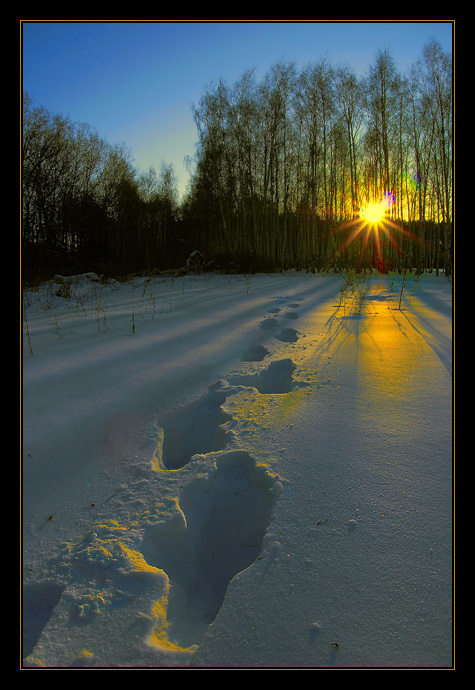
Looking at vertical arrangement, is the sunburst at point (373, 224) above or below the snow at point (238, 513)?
above

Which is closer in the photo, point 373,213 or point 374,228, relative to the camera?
point 374,228

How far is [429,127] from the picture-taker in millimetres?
12547

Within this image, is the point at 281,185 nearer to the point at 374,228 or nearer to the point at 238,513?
the point at 374,228

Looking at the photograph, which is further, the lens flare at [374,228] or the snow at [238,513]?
the lens flare at [374,228]

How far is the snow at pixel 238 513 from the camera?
812mm

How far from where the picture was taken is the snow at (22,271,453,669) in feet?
2.66

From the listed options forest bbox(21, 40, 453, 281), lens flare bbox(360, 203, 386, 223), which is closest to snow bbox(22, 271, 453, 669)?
forest bbox(21, 40, 453, 281)

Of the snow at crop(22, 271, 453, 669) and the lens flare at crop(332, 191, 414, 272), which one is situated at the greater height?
the lens flare at crop(332, 191, 414, 272)

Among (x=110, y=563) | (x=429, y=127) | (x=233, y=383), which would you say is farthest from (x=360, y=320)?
(x=429, y=127)

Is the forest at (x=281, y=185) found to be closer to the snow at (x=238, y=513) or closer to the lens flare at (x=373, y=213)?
the lens flare at (x=373, y=213)

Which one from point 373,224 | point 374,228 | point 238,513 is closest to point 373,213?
point 373,224

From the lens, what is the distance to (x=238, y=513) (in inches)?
52.9

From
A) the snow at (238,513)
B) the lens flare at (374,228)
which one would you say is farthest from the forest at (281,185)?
the snow at (238,513)

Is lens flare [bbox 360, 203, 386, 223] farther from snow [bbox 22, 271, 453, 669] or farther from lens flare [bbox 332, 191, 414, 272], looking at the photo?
snow [bbox 22, 271, 453, 669]
